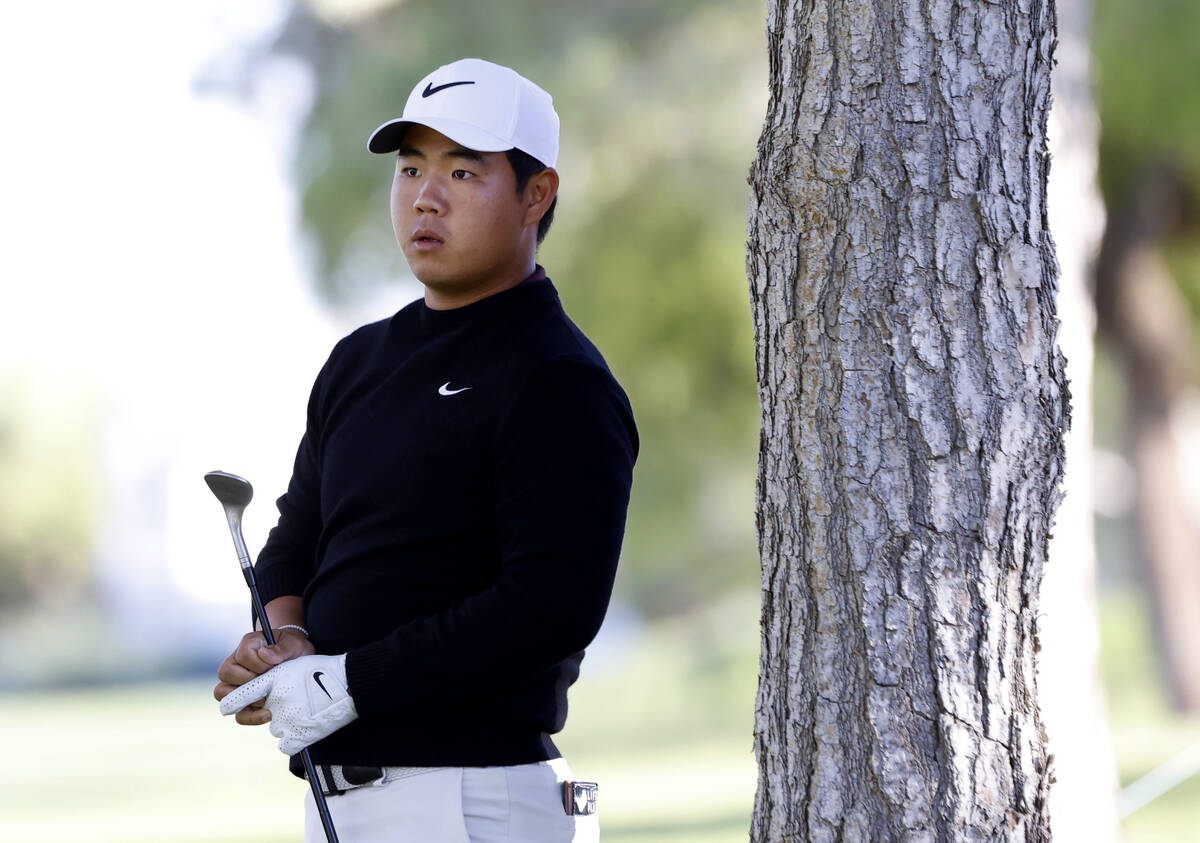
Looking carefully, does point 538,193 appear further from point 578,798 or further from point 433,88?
point 578,798

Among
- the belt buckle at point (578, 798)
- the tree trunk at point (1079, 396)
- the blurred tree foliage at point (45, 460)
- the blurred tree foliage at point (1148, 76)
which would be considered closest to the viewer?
the belt buckle at point (578, 798)

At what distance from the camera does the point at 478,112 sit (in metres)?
2.51

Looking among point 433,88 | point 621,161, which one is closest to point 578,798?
point 433,88

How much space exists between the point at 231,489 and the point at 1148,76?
10346 mm

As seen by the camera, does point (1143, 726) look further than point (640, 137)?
Yes

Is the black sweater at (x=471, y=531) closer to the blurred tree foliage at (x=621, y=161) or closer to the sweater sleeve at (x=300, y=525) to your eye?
the sweater sleeve at (x=300, y=525)

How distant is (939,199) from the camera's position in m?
2.28

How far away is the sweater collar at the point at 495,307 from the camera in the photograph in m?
2.50

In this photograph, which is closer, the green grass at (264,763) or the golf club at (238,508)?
the golf club at (238,508)

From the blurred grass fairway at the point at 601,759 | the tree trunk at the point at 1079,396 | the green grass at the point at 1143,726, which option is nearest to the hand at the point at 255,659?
the tree trunk at the point at 1079,396

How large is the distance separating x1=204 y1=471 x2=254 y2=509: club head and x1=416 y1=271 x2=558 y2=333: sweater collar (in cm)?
43

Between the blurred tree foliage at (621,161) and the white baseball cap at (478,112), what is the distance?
8.54 meters

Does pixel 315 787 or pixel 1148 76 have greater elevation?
pixel 1148 76

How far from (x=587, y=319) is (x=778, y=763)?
33.1 feet
